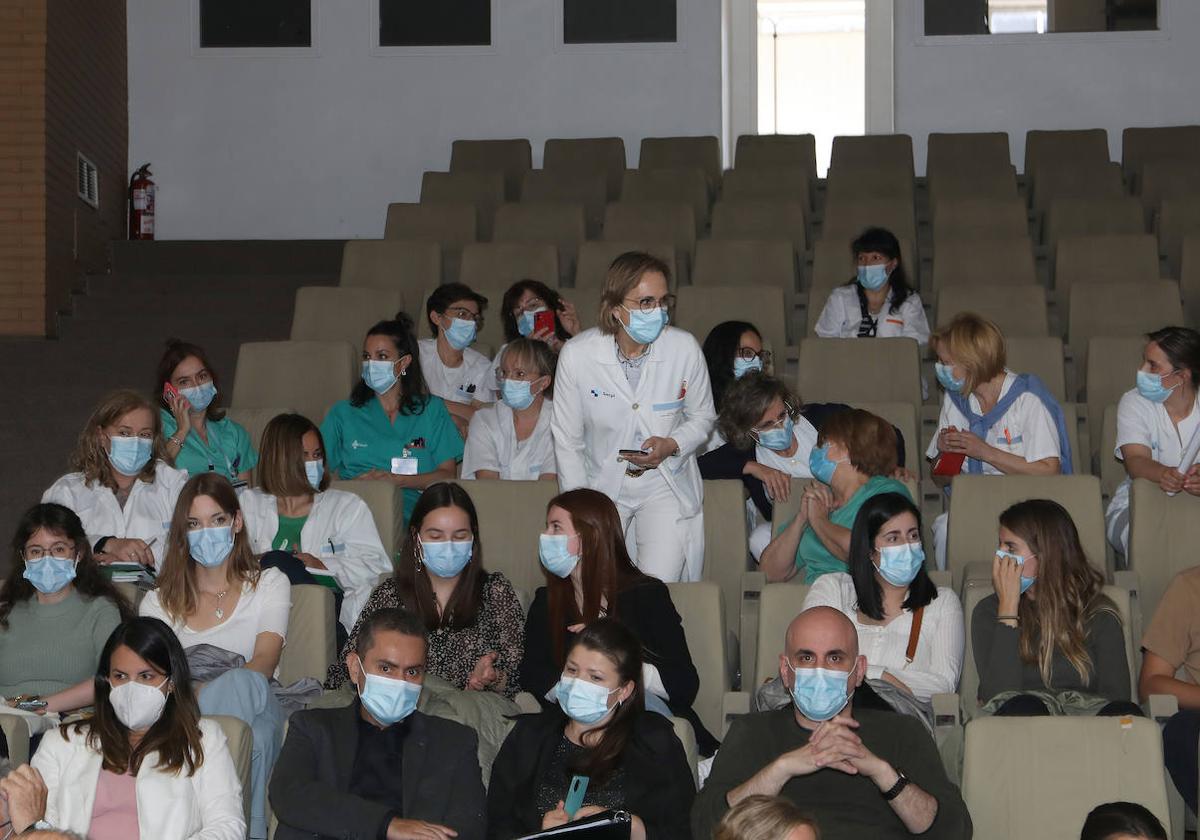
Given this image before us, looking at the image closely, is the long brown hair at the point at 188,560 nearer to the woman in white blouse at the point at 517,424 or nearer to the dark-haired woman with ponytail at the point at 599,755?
the dark-haired woman with ponytail at the point at 599,755

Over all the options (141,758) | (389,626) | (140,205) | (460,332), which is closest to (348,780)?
(389,626)

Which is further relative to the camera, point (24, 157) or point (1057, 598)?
point (24, 157)

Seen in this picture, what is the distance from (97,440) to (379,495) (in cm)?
87

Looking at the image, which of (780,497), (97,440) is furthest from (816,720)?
(97,440)

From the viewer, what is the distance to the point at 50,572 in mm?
4434

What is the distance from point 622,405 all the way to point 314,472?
39.2 inches

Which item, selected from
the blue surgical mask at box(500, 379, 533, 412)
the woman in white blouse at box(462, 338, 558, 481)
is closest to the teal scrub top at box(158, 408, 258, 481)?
the woman in white blouse at box(462, 338, 558, 481)

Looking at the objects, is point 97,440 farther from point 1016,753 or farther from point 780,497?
point 1016,753

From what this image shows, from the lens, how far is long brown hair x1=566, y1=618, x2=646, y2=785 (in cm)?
362

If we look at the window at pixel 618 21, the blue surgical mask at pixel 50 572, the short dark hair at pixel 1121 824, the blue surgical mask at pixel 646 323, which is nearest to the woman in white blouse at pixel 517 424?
the blue surgical mask at pixel 646 323

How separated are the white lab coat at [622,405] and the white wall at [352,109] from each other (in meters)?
5.97

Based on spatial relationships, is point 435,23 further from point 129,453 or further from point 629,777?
point 629,777

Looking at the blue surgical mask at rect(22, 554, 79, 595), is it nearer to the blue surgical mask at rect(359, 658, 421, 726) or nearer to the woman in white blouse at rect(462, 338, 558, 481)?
the blue surgical mask at rect(359, 658, 421, 726)

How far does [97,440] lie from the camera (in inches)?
205
